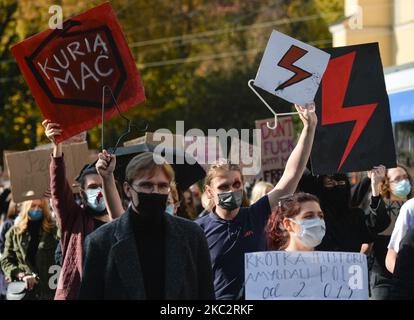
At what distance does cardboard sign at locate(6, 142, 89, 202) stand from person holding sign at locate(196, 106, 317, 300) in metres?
3.35

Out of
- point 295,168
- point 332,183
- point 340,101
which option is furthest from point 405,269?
point 340,101

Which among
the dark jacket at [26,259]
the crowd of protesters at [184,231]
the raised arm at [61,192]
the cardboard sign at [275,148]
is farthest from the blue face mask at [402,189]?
the raised arm at [61,192]

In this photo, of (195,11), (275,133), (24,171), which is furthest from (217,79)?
(24,171)

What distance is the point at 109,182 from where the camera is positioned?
6922 millimetres

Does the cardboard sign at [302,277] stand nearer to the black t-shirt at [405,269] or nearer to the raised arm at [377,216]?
the black t-shirt at [405,269]

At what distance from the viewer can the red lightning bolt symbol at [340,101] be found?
8.09 metres

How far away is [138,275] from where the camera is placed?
5531 mm

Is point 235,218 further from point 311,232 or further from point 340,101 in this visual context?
point 340,101

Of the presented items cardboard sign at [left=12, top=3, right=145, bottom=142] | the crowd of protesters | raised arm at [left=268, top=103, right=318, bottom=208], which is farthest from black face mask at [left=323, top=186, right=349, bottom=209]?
cardboard sign at [left=12, top=3, right=145, bottom=142]

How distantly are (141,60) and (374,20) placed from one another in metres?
9.83

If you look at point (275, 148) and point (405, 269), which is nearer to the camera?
point (405, 269)

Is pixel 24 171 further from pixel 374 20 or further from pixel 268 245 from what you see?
pixel 374 20

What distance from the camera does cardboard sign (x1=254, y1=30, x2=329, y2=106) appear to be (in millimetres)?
7617

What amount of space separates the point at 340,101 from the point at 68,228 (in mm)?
2094
